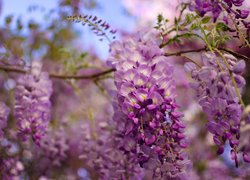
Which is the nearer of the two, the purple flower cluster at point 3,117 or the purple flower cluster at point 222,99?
the purple flower cluster at point 222,99

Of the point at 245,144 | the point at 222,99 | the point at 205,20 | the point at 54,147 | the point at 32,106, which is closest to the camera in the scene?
the point at 245,144

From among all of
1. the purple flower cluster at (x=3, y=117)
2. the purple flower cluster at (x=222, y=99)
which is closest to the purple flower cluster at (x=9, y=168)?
the purple flower cluster at (x=3, y=117)

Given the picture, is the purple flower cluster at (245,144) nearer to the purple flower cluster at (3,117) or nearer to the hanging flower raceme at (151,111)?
the hanging flower raceme at (151,111)

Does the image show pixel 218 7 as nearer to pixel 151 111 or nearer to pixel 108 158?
pixel 151 111

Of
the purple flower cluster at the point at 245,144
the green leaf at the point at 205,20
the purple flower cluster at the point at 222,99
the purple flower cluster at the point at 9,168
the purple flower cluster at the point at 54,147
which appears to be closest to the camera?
the purple flower cluster at the point at 245,144

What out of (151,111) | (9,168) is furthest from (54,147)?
(151,111)

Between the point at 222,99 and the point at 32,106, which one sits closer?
the point at 222,99
